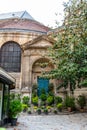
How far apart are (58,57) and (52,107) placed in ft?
19.0

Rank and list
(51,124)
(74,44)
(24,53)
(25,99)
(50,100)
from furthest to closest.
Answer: (24,53), (50,100), (25,99), (74,44), (51,124)

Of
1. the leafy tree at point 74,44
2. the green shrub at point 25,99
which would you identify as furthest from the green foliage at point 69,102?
the leafy tree at point 74,44

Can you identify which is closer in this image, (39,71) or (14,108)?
(14,108)

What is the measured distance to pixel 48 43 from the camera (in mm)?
28297

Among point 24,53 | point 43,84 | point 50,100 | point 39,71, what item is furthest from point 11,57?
point 50,100

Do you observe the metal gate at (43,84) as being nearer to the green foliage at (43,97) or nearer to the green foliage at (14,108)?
the green foliage at (43,97)

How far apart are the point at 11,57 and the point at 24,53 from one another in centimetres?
217

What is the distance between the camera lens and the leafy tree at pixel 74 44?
1791cm

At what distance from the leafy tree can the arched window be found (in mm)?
10666

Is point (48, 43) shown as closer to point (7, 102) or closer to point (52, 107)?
point (52, 107)

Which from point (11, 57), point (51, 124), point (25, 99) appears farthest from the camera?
point (11, 57)

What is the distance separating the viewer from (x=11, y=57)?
1180 inches

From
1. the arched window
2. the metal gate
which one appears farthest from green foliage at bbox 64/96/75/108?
the arched window

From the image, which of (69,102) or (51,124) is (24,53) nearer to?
(69,102)
